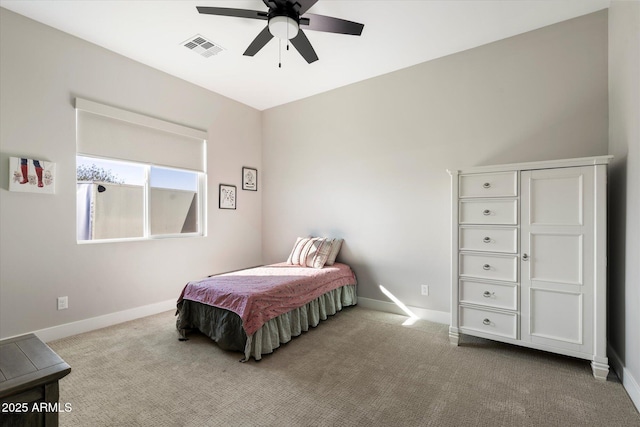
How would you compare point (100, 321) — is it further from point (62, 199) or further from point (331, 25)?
point (331, 25)

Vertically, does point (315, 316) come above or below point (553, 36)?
below

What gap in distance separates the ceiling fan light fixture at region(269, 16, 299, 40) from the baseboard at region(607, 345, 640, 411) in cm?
336

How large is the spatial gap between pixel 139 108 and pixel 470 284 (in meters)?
4.05

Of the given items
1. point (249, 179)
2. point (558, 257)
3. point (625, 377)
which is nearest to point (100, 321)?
point (249, 179)

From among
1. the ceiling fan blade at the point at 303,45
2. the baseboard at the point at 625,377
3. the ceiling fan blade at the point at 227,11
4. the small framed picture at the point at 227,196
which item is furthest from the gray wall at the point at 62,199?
the baseboard at the point at 625,377

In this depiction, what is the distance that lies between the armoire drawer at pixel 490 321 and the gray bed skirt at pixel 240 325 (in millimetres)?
1450

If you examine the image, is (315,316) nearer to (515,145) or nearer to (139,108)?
(515,145)

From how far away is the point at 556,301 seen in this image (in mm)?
2309

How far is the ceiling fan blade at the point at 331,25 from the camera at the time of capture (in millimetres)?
2189

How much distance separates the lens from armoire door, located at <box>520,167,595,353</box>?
220cm

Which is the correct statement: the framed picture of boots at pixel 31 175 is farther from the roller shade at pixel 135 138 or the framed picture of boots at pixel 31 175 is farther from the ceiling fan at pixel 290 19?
the ceiling fan at pixel 290 19

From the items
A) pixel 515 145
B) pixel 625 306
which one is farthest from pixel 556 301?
pixel 515 145

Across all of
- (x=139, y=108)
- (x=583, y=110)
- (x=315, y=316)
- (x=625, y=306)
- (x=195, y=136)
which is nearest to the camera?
(x=625, y=306)

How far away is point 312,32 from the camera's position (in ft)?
9.37
